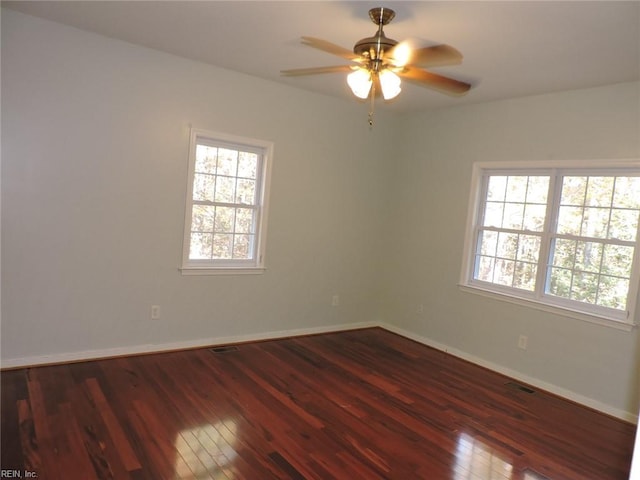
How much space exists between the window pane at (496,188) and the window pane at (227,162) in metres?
2.59

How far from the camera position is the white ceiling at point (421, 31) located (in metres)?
2.47

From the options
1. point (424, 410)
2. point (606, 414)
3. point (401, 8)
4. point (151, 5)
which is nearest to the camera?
point (401, 8)

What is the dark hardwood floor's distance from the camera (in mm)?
2363

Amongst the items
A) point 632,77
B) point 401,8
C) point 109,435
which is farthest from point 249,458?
point 632,77

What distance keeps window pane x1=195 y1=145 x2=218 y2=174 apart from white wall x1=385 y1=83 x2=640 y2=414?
7.54 ft

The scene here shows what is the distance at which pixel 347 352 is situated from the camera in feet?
14.4

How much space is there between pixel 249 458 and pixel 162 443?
51 cm

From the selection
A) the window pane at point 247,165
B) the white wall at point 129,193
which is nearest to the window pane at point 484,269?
the white wall at point 129,193

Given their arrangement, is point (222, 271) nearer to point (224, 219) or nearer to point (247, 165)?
point (224, 219)

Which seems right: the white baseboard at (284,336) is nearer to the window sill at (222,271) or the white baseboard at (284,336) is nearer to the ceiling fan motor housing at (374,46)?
the window sill at (222,271)

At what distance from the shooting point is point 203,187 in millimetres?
4062

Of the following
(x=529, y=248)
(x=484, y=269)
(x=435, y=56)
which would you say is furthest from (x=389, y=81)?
(x=484, y=269)

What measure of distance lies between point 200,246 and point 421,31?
8.66 ft

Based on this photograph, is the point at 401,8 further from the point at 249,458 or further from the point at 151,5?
the point at 249,458
